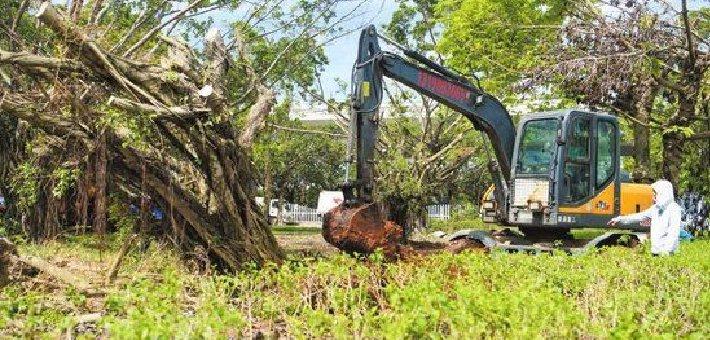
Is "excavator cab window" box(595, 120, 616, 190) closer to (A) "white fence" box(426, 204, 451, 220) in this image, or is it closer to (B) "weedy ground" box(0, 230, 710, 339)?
(B) "weedy ground" box(0, 230, 710, 339)

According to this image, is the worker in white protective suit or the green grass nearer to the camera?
the worker in white protective suit

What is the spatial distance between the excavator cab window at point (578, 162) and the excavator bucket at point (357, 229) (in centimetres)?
443

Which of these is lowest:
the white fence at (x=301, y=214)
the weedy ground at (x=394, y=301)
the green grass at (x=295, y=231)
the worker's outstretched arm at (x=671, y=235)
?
the weedy ground at (x=394, y=301)

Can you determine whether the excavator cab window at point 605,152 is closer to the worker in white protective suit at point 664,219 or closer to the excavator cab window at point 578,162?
the excavator cab window at point 578,162

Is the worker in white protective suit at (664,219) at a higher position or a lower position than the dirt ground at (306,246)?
higher

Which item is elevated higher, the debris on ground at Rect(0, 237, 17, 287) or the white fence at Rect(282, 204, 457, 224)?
the white fence at Rect(282, 204, 457, 224)

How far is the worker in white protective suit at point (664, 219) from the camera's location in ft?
37.7

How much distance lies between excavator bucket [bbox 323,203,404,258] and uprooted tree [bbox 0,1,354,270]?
0.81 m

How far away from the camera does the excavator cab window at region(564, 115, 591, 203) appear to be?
15320 mm

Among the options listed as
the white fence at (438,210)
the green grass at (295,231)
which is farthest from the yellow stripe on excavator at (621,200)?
the white fence at (438,210)

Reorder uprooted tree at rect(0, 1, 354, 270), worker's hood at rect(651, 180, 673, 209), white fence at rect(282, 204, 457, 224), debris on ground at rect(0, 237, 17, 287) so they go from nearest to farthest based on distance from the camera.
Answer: debris on ground at rect(0, 237, 17, 287) < uprooted tree at rect(0, 1, 354, 270) < worker's hood at rect(651, 180, 673, 209) < white fence at rect(282, 204, 457, 224)

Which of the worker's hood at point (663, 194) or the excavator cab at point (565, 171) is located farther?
the excavator cab at point (565, 171)

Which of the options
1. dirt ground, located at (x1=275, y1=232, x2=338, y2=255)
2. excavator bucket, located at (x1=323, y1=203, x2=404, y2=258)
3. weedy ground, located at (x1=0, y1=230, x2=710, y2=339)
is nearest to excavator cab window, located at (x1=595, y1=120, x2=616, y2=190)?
weedy ground, located at (x1=0, y1=230, x2=710, y2=339)

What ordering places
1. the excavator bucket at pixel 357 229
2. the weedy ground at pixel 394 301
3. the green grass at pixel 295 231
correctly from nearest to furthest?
the weedy ground at pixel 394 301, the excavator bucket at pixel 357 229, the green grass at pixel 295 231
